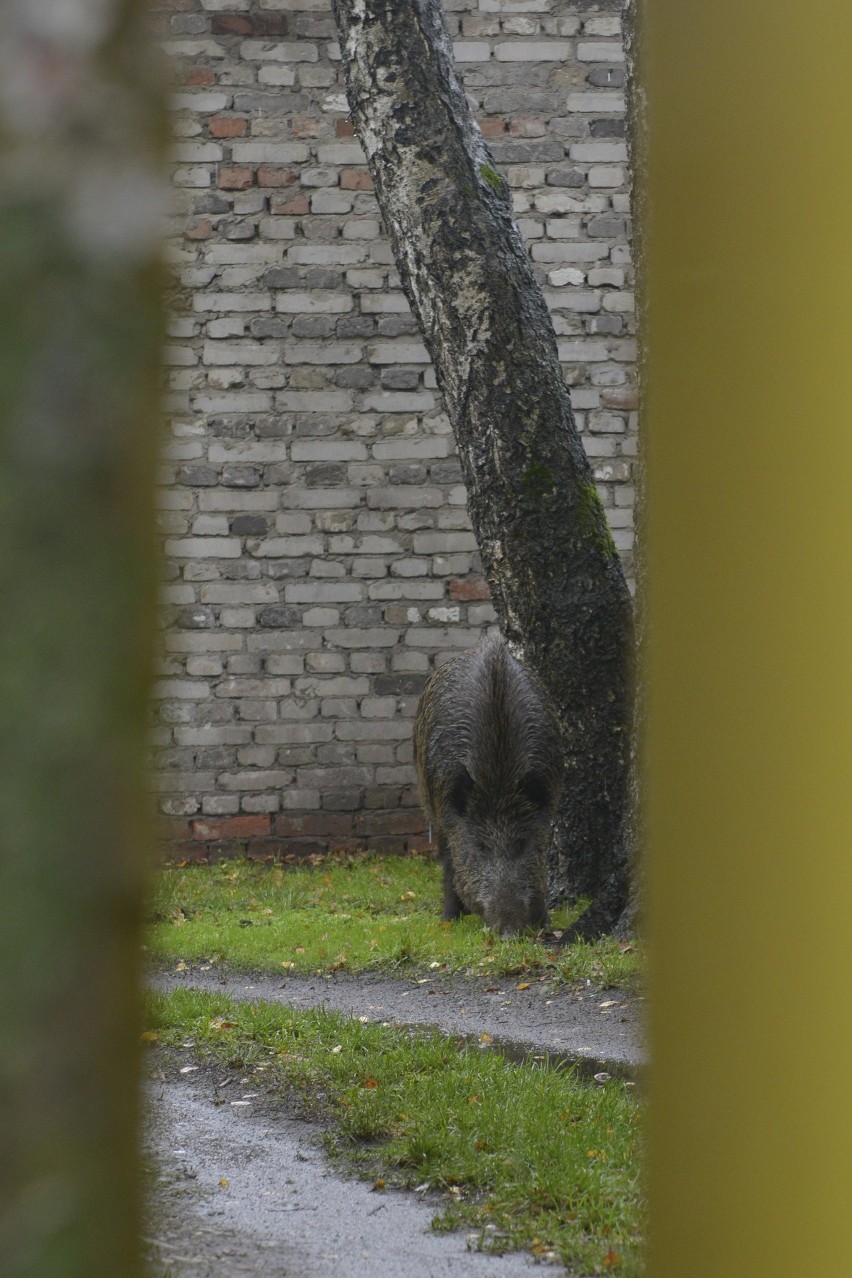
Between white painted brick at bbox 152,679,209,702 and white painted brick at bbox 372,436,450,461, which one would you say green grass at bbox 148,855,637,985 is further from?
white painted brick at bbox 372,436,450,461

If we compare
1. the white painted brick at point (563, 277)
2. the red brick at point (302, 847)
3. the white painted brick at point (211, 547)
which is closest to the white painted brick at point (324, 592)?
the white painted brick at point (211, 547)

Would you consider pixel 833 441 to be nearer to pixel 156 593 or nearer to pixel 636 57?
pixel 156 593

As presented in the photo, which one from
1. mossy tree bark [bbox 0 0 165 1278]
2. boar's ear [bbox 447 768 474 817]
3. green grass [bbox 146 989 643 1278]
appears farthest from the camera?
boar's ear [bbox 447 768 474 817]

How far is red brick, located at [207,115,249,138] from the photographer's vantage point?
779 cm

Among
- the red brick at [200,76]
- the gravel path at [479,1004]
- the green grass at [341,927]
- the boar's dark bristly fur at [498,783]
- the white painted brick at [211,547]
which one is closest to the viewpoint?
the gravel path at [479,1004]

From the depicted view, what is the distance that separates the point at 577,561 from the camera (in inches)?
205

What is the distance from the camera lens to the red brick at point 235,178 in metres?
7.79

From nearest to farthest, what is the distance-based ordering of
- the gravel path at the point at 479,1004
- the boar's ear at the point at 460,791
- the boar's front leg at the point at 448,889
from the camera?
the gravel path at the point at 479,1004 < the boar's ear at the point at 460,791 < the boar's front leg at the point at 448,889

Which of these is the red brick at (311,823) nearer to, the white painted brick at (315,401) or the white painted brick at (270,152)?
the white painted brick at (315,401)

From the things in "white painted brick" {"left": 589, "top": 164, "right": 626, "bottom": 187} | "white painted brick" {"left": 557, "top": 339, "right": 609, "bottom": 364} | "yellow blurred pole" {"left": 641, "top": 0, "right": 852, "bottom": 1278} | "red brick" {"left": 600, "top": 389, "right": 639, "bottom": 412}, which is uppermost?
"white painted brick" {"left": 589, "top": 164, "right": 626, "bottom": 187}

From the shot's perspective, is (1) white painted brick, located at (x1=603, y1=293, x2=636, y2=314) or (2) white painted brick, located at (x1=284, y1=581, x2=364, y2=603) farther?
(1) white painted brick, located at (x1=603, y1=293, x2=636, y2=314)

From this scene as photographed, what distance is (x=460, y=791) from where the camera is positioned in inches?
219

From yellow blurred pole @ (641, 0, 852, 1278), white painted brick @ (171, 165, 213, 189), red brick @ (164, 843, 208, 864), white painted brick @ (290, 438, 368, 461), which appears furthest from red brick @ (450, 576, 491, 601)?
yellow blurred pole @ (641, 0, 852, 1278)

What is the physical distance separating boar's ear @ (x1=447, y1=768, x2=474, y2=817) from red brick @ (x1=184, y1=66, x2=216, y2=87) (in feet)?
15.2
